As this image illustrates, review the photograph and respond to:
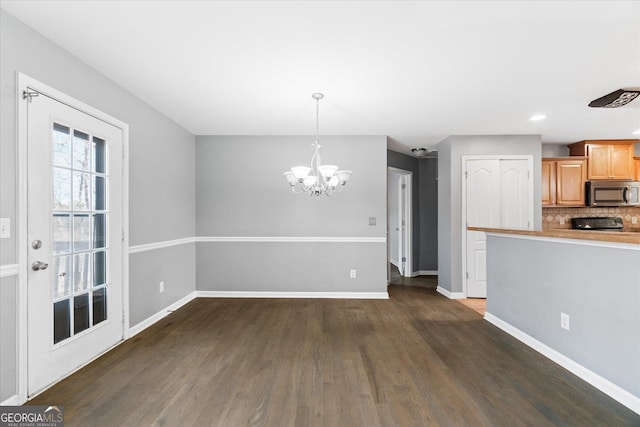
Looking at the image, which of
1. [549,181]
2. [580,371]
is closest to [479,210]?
[549,181]

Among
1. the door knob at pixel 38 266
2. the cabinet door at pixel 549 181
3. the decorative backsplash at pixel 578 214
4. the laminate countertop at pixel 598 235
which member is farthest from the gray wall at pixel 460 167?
the door knob at pixel 38 266

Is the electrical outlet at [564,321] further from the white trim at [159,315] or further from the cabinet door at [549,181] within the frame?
the white trim at [159,315]

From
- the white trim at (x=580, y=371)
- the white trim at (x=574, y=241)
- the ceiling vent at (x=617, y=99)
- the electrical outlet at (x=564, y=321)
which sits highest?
the ceiling vent at (x=617, y=99)

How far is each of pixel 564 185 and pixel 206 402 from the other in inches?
233

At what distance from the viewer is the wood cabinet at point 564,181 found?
499cm

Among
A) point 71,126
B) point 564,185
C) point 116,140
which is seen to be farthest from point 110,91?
point 564,185

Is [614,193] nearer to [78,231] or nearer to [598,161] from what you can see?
[598,161]

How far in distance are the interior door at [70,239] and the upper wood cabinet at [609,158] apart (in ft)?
22.1

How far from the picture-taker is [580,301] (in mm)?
2303

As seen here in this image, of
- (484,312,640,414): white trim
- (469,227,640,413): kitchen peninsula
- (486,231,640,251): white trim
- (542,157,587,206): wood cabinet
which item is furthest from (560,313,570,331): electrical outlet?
(542,157,587,206): wood cabinet

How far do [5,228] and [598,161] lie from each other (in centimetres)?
732

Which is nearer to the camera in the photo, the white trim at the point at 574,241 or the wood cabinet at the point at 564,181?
the white trim at the point at 574,241

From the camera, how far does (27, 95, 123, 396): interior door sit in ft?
6.68

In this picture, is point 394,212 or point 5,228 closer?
point 5,228
